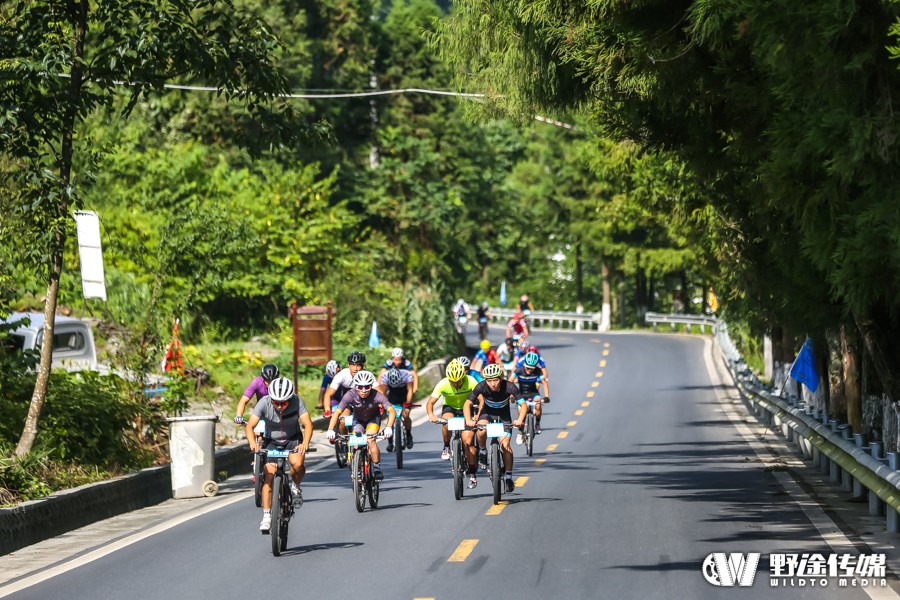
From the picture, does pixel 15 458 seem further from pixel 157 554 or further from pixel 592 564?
pixel 592 564

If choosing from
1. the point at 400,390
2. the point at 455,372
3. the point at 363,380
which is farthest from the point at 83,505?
the point at 400,390

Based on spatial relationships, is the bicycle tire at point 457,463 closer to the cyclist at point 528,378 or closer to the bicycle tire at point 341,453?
the bicycle tire at point 341,453

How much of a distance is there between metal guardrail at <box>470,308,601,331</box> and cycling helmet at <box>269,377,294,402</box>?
6095 cm

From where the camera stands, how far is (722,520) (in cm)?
1519

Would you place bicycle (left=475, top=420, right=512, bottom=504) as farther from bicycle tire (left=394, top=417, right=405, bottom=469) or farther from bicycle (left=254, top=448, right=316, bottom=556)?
bicycle tire (left=394, top=417, right=405, bottom=469)

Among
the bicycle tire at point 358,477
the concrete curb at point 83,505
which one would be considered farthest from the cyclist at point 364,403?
the concrete curb at point 83,505

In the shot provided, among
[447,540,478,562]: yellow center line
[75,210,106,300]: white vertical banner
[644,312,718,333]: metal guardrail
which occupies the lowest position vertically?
[447,540,478,562]: yellow center line

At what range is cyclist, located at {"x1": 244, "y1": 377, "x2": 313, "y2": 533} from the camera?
13.7 metres

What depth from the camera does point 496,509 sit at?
1634cm

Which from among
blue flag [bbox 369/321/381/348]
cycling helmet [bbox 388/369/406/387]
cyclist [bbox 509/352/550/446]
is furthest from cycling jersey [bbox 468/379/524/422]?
blue flag [bbox 369/321/381/348]

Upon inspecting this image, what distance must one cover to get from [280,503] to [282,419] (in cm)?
109

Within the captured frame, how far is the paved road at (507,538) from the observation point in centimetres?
1139

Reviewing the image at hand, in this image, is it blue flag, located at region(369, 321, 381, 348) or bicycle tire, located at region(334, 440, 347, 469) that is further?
blue flag, located at region(369, 321, 381, 348)

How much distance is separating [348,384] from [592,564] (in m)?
9.19
